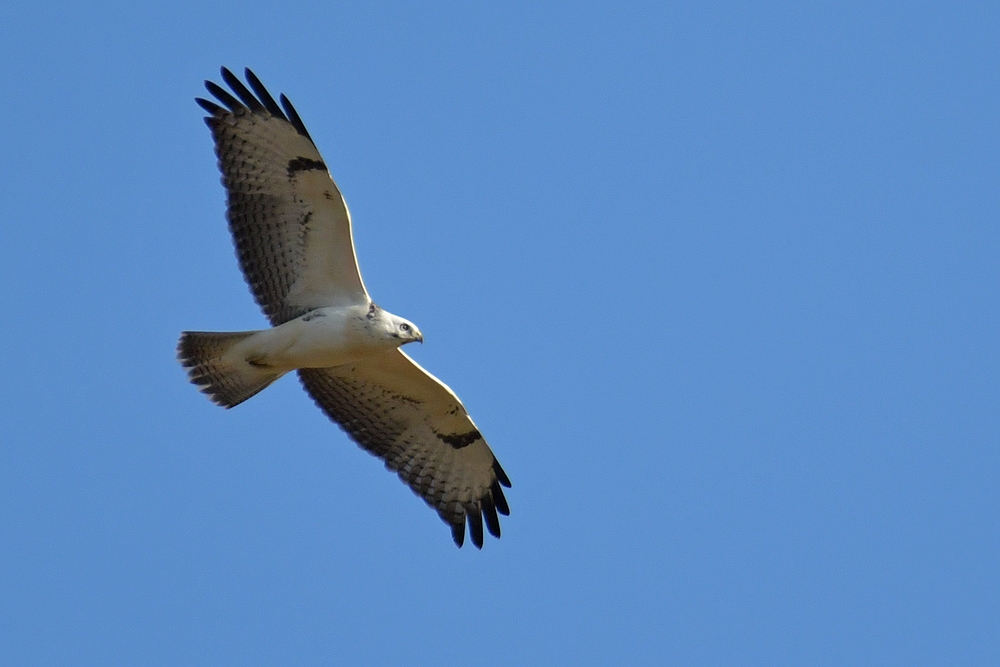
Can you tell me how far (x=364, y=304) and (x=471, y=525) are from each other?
2.25m

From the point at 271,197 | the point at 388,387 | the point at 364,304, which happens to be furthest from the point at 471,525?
the point at 271,197

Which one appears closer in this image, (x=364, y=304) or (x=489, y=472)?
(x=364, y=304)

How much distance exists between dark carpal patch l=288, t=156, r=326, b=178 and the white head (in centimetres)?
119

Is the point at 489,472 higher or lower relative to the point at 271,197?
lower

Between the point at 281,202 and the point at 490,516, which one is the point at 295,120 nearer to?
the point at 281,202

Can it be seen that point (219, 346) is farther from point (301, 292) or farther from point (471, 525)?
point (471, 525)

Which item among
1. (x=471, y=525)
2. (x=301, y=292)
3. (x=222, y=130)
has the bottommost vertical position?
(x=471, y=525)

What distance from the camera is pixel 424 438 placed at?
43.1ft

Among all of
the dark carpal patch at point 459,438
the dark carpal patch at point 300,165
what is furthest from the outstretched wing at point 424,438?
the dark carpal patch at point 300,165

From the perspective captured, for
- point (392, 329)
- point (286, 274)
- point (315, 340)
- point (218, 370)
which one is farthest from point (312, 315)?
point (218, 370)

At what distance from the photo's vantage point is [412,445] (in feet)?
43.2

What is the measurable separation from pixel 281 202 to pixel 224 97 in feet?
2.96

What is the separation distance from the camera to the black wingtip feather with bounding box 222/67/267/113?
1198cm

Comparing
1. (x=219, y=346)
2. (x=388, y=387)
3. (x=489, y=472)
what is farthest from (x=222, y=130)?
(x=489, y=472)
